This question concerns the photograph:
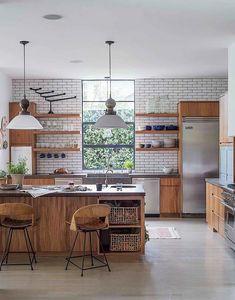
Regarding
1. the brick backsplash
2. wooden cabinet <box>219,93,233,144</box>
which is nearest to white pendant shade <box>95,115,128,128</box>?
wooden cabinet <box>219,93,233,144</box>

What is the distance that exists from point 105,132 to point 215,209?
3383 millimetres

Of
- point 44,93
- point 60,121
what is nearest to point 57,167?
point 60,121

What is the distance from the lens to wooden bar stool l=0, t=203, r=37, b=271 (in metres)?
5.23

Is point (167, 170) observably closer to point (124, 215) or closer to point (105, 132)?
point (105, 132)

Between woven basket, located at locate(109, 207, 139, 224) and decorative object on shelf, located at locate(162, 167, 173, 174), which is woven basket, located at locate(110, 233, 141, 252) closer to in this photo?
woven basket, located at locate(109, 207, 139, 224)

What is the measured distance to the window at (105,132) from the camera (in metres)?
9.69

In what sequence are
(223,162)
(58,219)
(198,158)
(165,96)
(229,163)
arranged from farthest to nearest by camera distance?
(165,96)
(198,158)
(223,162)
(229,163)
(58,219)

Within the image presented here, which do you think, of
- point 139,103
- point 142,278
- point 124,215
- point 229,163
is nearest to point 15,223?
point 124,215

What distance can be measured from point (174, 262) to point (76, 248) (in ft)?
4.24

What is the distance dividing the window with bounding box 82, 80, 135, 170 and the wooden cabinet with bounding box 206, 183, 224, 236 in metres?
2.44

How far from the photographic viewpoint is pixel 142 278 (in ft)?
16.2

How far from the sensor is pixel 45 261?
5688mm

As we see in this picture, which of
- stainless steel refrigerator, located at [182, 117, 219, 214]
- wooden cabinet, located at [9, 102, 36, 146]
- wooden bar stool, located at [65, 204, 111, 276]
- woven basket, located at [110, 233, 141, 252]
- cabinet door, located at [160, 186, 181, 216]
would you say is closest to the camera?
wooden bar stool, located at [65, 204, 111, 276]

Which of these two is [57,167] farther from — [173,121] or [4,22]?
[4,22]
